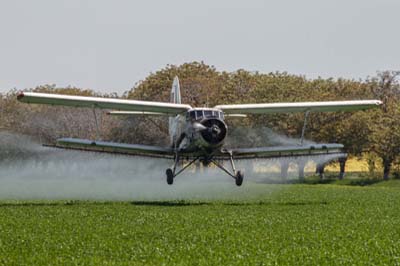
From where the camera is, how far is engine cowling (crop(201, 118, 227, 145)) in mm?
33281

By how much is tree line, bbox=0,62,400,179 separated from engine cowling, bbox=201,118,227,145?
164 feet

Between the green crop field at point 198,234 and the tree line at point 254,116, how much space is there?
168ft

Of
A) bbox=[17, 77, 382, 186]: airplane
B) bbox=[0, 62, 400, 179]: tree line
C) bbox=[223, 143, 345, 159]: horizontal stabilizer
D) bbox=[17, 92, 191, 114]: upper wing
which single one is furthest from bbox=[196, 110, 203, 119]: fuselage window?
bbox=[0, 62, 400, 179]: tree line

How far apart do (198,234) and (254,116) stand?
6466cm

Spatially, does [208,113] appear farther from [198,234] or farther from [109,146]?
[198,234]

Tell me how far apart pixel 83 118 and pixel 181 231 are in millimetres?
69769

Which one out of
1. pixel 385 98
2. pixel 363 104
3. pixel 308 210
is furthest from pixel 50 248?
pixel 385 98

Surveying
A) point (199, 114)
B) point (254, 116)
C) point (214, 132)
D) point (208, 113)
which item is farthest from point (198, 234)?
point (254, 116)

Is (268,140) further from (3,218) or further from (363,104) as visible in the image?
(3,218)

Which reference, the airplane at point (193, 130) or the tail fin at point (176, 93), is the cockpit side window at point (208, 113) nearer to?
the airplane at point (193, 130)

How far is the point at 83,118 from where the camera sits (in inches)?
3617

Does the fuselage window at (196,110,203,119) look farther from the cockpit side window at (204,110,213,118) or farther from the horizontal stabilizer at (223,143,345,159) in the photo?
the horizontal stabilizer at (223,143,345,159)

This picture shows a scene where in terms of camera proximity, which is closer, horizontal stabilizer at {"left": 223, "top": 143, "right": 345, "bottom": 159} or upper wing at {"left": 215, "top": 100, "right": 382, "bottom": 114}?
horizontal stabilizer at {"left": 223, "top": 143, "right": 345, "bottom": 159}

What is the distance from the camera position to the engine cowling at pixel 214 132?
33.3 metres
